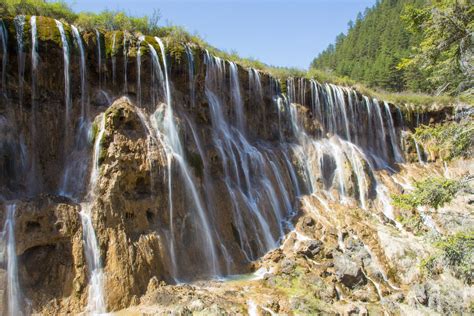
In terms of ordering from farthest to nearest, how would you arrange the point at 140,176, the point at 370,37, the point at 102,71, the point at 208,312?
the point at 370,37 < the point at 102,71 < the point at 140,176 < the point at 208,312

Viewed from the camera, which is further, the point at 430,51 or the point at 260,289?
the point at 260,289

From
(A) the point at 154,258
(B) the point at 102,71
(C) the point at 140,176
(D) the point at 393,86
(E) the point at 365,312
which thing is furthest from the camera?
(D) the point at 393,86

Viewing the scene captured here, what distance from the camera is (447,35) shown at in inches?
328

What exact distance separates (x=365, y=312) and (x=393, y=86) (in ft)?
146

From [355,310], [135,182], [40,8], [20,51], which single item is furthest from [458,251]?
[40,8]

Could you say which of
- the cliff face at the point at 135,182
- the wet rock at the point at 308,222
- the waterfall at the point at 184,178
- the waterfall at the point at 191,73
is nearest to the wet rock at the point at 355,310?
the cliff face at the point at 135,182

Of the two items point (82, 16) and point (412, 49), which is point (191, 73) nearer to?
point (82, 16)

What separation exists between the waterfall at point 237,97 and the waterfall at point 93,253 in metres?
9.15

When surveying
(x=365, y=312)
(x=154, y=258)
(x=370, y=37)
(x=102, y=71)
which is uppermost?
(x=370, y=37)

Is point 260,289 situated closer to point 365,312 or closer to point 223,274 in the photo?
point 223,274

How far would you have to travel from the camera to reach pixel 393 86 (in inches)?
1938

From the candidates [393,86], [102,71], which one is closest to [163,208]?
[102,71]

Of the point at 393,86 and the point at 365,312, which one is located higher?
the point at 393,86

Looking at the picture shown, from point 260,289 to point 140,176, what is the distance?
5238mm
